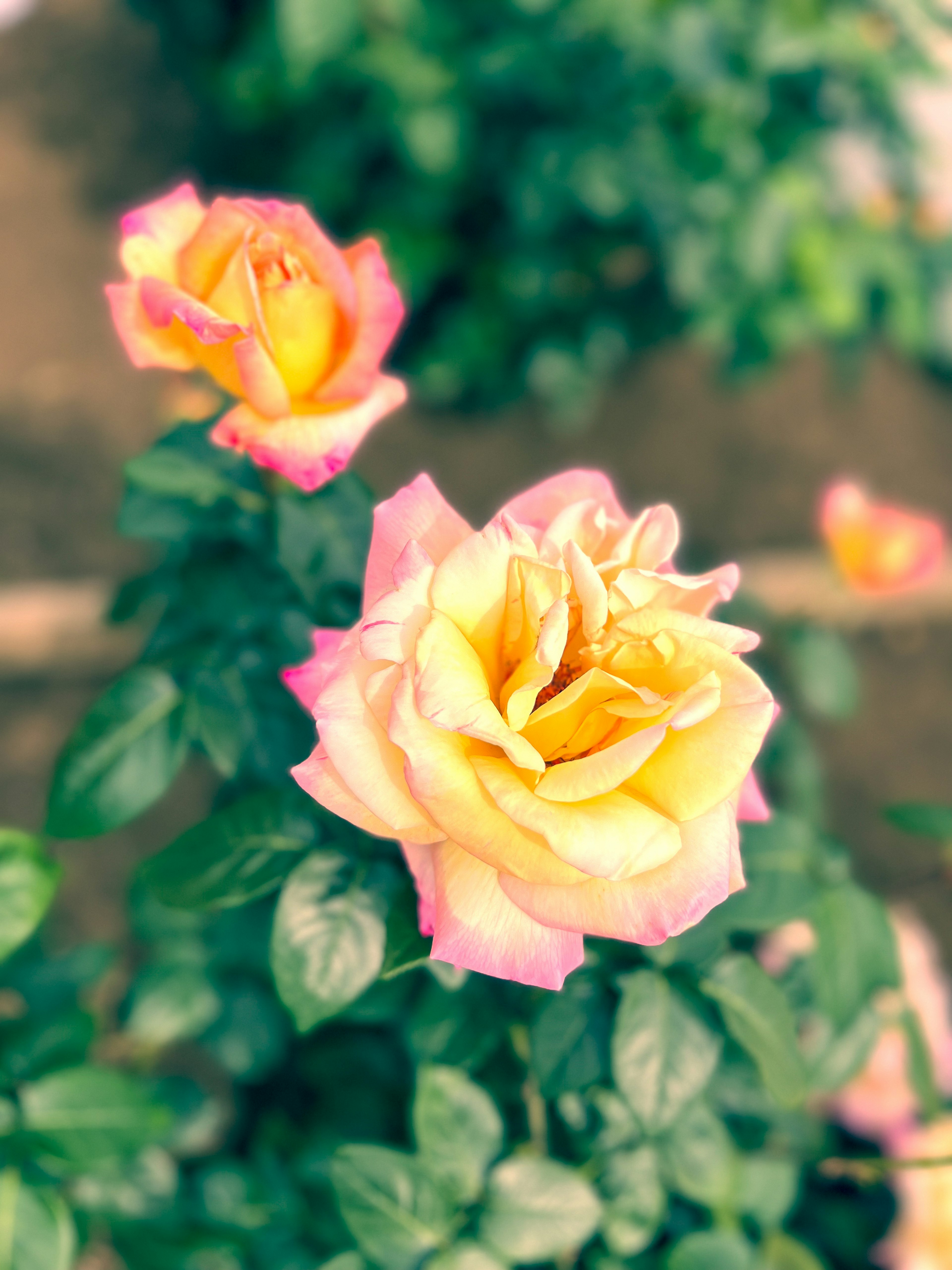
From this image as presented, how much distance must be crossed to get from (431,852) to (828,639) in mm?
946

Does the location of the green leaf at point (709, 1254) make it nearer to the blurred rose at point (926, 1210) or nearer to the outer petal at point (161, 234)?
the blurred rose at point (926, 1210)

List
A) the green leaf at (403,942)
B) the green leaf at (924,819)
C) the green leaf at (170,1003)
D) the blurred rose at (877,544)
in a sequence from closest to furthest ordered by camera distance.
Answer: the green leaf at (403,942) < the green leaf at (924,819) < the green leaf at (170,1003) < the blurred rose at (877,544)

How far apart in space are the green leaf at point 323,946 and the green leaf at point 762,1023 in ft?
0.80

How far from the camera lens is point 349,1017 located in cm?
97

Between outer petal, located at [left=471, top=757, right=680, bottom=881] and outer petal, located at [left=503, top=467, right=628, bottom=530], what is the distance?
0.14 m

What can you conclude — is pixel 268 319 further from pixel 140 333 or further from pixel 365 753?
pixel 365 753

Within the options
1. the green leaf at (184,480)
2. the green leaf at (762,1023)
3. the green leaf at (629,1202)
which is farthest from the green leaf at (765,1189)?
the green leaf at (184,480)

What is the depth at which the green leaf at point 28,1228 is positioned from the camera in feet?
2.25

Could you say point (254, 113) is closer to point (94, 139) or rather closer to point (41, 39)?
point (94, 139)

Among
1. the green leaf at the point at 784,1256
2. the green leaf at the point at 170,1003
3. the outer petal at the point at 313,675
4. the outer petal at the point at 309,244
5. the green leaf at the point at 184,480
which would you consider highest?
A: the outer petal at the point at 309,244

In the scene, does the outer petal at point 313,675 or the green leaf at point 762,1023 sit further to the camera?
the green leaf at point 762,1023

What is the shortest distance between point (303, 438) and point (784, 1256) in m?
0.84

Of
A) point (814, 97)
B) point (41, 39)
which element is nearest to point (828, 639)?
point (814, 97)

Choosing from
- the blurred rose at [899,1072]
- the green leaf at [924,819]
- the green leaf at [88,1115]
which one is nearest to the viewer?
the green leaf at [88,1115]
